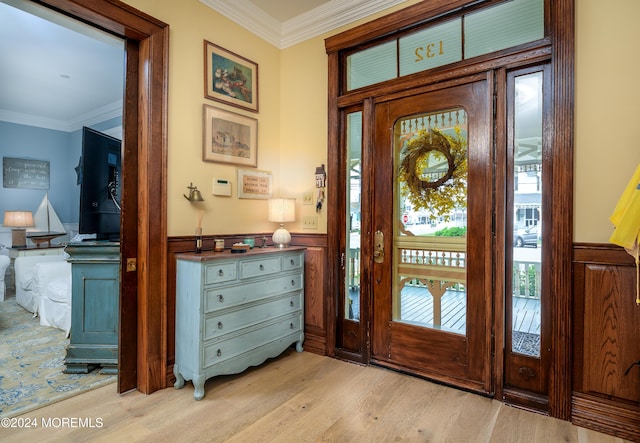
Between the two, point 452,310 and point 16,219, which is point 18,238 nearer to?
point 16,219

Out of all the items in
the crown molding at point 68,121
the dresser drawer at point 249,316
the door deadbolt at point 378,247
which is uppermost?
the crown molding at point 68,121

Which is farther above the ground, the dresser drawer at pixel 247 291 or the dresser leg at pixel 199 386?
the dresser drawer at pixel 247 291

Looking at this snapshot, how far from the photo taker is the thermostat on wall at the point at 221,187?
2.74 metres

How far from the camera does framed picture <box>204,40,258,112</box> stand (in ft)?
8.85

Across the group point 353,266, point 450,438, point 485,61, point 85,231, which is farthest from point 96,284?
point 485,61

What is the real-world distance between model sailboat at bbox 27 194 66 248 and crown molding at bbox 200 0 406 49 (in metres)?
4.95

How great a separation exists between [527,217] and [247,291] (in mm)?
2040

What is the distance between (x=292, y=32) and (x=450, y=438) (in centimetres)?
351

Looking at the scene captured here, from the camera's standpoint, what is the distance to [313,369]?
2.71 meters

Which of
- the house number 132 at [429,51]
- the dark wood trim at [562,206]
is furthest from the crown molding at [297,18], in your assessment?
the dark wood trim at [562,206]

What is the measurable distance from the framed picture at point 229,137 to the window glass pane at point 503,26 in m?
1.86

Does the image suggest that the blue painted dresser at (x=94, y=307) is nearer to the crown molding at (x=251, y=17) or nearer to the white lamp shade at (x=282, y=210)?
the white lamp shade at (x=282, y=210)

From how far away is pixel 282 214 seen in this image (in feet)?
9.96

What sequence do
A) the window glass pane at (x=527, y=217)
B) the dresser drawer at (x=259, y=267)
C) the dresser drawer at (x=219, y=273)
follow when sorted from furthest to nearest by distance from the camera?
the dresser drawer at (x=259, y=267), the dresser drawer at (x=219, y=273), the window glass pane at (x=527, y=217)
